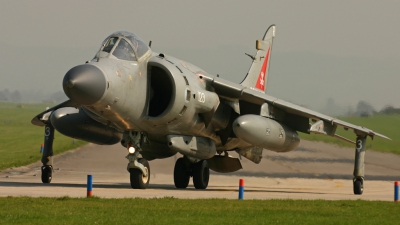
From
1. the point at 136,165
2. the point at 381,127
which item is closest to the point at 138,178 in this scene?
the point at 136,165

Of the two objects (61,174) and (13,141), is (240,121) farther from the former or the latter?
(13,141)

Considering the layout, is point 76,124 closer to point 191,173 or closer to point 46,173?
point 46,173

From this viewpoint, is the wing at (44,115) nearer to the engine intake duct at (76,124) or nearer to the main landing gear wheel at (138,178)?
the engine intake duct at (76,124)

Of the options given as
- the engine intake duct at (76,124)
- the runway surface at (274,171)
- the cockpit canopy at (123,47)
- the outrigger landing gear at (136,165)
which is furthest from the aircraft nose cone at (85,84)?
the runway surface at (274,171)

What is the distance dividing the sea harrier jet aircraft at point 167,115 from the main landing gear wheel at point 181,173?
0.03m

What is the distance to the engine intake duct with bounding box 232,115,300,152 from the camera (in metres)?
15.9

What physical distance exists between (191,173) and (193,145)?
69.6 inches

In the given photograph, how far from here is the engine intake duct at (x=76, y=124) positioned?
694 inches

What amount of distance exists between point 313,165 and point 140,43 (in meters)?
14.3

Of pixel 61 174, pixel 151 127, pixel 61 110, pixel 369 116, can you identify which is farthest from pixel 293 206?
pixel 369 116

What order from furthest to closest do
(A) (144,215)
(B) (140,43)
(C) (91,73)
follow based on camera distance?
(B) (140,43)
(C) (91,73)
(A) (144,215)

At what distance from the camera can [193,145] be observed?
16844 millimetres

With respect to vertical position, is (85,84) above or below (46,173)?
above

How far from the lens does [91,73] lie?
13.4 meters
